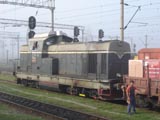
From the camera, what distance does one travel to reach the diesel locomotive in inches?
723

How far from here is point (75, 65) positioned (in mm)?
21125

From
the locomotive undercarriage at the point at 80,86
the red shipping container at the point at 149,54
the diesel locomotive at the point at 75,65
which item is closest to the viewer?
the red shipping container at the point at 149,54

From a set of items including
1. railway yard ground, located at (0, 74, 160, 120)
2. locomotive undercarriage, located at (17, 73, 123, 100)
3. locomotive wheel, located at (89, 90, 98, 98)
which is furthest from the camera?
locomotive wheel, located at (89, 90, 98, 98)

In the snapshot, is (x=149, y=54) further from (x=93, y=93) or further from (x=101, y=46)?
(x=93, y=93)

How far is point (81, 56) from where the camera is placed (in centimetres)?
2050

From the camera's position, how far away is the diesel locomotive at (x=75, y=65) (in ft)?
60.3

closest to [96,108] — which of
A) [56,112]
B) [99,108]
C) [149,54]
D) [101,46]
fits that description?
[99,108]

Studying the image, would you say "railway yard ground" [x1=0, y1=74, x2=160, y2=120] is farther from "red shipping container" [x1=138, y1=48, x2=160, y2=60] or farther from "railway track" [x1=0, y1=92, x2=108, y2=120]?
"red shipping container" [x1=138, y1=48, x2=160, y2=60]

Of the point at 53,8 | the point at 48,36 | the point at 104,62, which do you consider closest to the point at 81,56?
the point at 104,62

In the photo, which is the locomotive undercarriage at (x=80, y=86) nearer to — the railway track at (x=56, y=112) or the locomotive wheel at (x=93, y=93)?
the locomotive wheel at (x=93, y=93)

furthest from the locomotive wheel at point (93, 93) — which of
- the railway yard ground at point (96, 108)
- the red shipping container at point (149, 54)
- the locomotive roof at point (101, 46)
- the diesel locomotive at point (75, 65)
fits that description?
the red shipping container at point (149, 54)

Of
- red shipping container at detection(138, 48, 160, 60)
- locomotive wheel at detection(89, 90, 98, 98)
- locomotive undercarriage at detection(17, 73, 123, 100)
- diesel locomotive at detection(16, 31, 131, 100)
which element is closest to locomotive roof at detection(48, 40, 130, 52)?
diesel locomotive at detection(16, 31, 131, 100)

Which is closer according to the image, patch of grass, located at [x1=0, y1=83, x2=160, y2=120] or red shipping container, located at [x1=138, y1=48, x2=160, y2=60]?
patch of grass, located at [x1=0, y1=83, x2=160, y2=120]

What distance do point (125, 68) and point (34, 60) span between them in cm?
876
